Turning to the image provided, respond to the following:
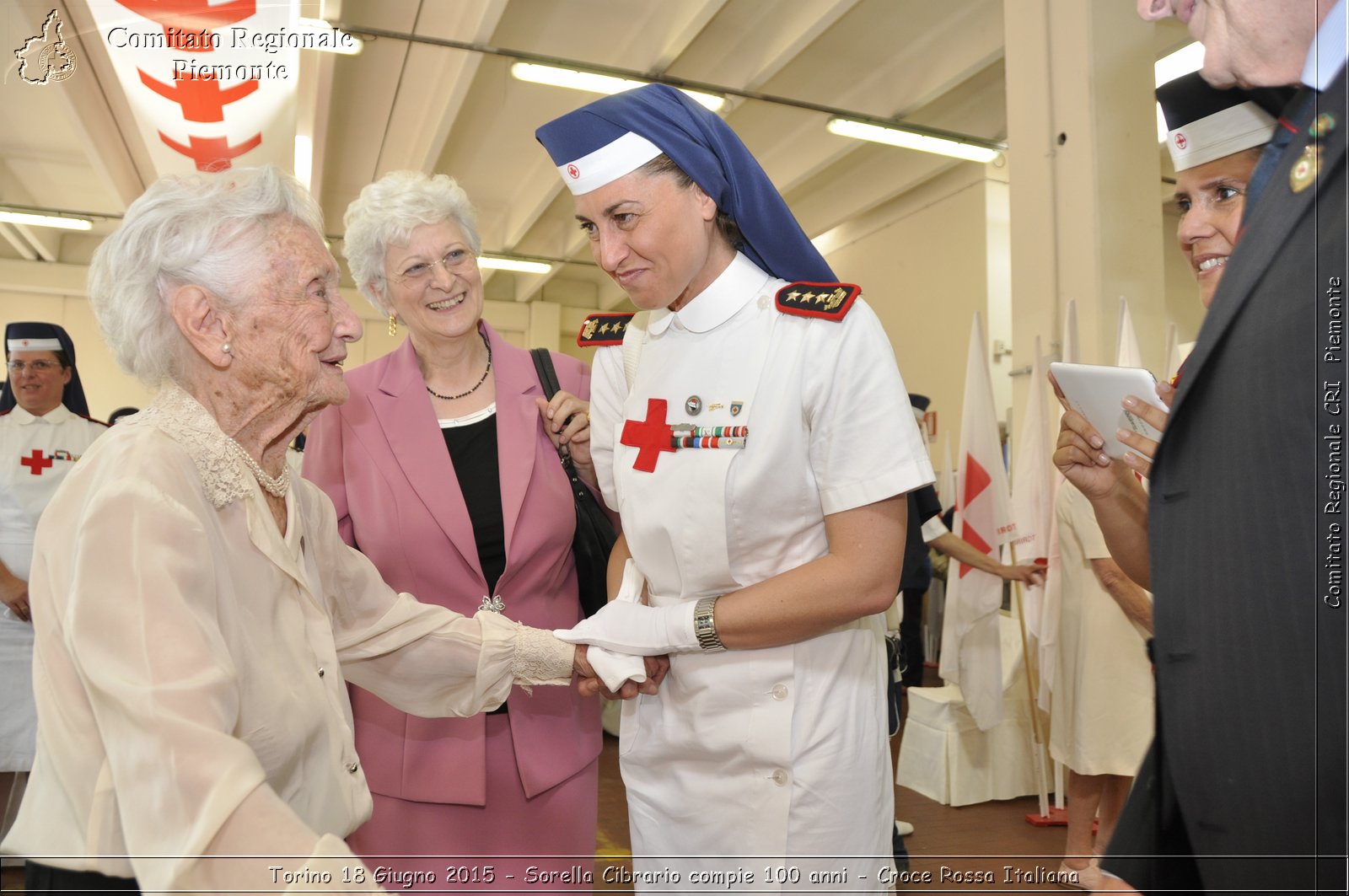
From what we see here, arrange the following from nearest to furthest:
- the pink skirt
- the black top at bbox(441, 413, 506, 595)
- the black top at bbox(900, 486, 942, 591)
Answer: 1. the black top at bbox(900, 486, 942, 591)
2. the pink skirt
3. the black top at bbox(441, 413, 506, 595)

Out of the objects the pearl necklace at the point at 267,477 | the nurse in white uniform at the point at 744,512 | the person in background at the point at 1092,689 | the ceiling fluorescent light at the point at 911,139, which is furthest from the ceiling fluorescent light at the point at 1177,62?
the pearl necklace at the point at 267,477

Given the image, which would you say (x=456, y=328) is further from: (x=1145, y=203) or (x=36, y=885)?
(x=1145, y=203)

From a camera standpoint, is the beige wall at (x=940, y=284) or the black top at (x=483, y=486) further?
the beige wall at (x=940, y=284)

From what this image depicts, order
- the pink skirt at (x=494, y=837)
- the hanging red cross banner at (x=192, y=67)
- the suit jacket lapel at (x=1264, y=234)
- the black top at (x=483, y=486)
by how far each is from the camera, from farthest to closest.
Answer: the hanging red cross banner at (x=192, y=67) < the black top at (x=483, y=486) < the pink skirt at (x=494, y=837) < the suit jacket lapel at (x=1264, y=234)

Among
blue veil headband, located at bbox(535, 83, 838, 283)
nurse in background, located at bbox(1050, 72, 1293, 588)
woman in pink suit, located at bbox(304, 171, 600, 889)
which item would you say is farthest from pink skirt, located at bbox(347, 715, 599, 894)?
nurse in background, located at bbox(1050, 72, 1293, 588)

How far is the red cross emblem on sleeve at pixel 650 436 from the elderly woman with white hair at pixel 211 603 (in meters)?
0.47

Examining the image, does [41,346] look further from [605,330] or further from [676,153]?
[676,153]

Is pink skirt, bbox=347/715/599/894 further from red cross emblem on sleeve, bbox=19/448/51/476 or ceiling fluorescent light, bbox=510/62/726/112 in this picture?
ceiling fluorescent light, bbox=510/62/726/112

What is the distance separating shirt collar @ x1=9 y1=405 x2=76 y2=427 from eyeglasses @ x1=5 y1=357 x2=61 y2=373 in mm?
156

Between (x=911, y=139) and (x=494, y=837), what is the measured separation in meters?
8.49

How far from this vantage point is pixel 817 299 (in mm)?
1536

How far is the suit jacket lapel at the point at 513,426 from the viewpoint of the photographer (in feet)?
6.77

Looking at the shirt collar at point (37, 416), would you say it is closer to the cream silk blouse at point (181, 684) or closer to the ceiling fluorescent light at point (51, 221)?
the ceiling fluorescent light at point (51, 221)

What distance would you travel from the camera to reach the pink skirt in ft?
6.46
